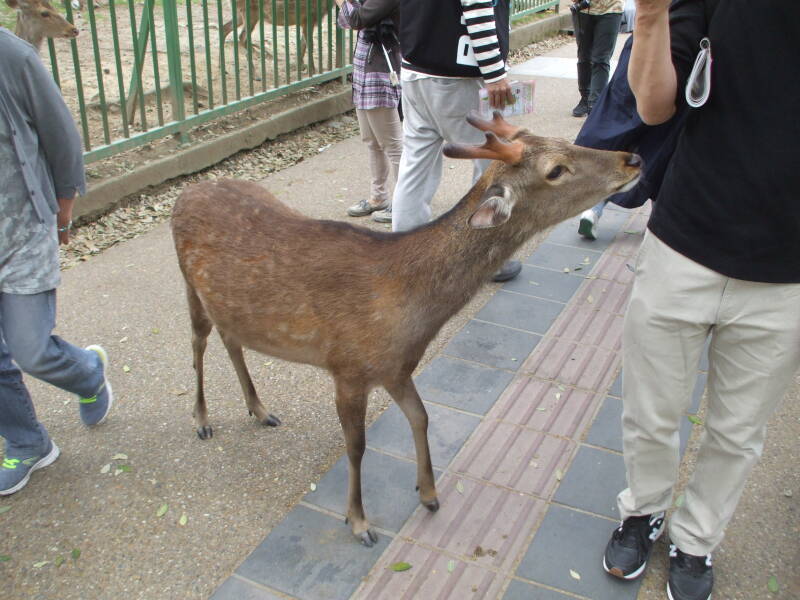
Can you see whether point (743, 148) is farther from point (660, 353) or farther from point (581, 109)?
point (581, 109)

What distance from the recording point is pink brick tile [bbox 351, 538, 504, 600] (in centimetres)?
300

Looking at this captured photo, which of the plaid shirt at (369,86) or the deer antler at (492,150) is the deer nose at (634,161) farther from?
the plaid shirt at (369,86)

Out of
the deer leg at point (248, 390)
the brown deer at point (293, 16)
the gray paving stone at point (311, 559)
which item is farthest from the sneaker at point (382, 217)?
the gray paving stone at point (311, 559)

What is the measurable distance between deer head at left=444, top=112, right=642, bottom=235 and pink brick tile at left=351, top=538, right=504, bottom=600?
4.64 ft

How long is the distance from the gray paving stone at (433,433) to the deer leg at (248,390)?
54cm

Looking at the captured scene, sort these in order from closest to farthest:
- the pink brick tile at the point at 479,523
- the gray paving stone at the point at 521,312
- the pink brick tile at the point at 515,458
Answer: the pink brick tile at the point at 479,523, the pink brick tile at the point at 515,458, the gray paving stone at the point at 521,312

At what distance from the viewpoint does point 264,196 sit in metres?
3.80

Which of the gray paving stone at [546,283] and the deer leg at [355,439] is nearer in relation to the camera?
the deer leg at [355,439]

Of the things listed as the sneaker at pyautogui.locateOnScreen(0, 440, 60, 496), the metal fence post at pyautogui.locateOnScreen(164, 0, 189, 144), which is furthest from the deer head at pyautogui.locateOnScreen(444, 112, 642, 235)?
the metal fence post at pyautogui.locateOnScreen(164, 0, 189, 144)

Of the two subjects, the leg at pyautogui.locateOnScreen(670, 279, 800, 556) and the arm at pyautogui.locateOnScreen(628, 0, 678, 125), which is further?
the leg at pyautogui.locateOnScreen(670, 279, 800, 556)

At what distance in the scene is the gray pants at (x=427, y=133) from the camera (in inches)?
190

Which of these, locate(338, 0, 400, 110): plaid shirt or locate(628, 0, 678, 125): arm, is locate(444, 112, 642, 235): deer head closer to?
locate(628, 0, 678, 125): arm

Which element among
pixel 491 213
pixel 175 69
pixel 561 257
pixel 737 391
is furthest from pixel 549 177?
pixel 175 69

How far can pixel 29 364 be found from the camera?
333 centimetres
